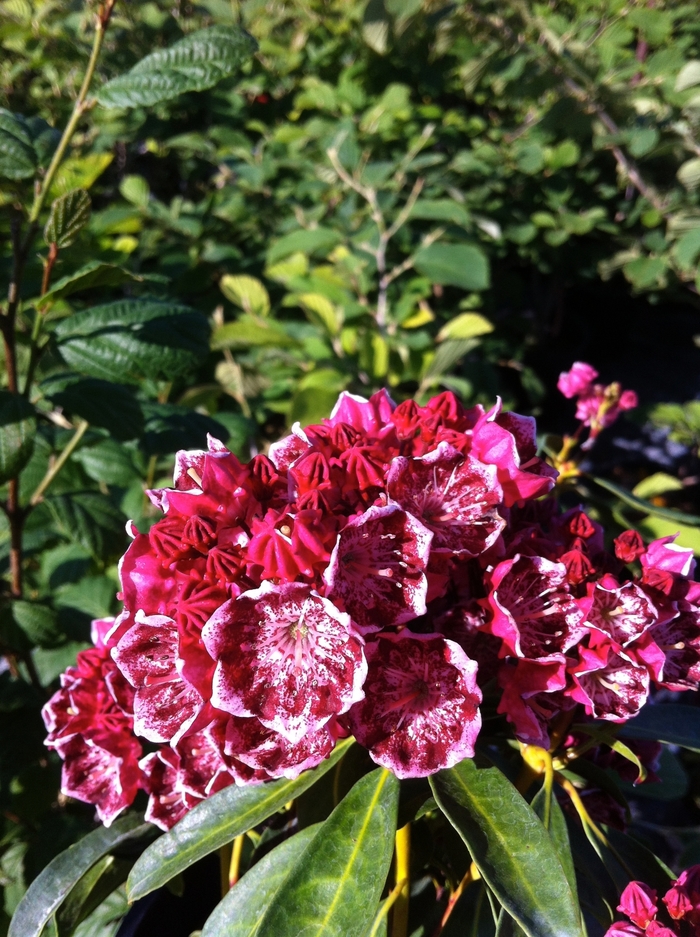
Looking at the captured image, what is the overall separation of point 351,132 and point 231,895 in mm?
2250

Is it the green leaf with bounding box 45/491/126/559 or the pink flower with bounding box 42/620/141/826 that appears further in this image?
the green leaf with bounding box 45/491/126/559

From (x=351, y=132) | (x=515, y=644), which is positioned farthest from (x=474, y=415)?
(x=351, y=132)

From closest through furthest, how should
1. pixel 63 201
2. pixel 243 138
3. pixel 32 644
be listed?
pixel 63 201 < pixel 32 644 < pixel 243 138

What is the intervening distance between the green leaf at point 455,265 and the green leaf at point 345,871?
1626 mm

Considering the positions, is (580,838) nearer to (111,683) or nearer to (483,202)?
(111,683)

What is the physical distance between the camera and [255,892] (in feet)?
2.40

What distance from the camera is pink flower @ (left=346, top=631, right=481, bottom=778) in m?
0.62

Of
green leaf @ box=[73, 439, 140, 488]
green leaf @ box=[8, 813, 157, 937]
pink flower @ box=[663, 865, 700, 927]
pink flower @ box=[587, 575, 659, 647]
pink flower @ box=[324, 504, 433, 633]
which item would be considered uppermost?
pink flower @ box=[324, 504, 433, 633]

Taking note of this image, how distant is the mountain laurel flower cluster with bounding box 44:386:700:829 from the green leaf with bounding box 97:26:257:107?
1.75 ft

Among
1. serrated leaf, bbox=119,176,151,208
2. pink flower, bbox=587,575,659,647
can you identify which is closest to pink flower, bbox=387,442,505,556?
pink flower, bbox=587,575,659,647

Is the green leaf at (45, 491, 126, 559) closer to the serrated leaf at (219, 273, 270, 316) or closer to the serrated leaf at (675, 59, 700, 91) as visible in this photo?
the serrated leaf at (219, 273, 270, 316)

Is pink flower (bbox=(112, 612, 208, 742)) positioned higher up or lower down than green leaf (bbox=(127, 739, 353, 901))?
higher up

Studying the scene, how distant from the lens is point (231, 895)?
29.1 inches

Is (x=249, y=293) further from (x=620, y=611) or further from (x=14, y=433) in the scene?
(x=620, y=611)
